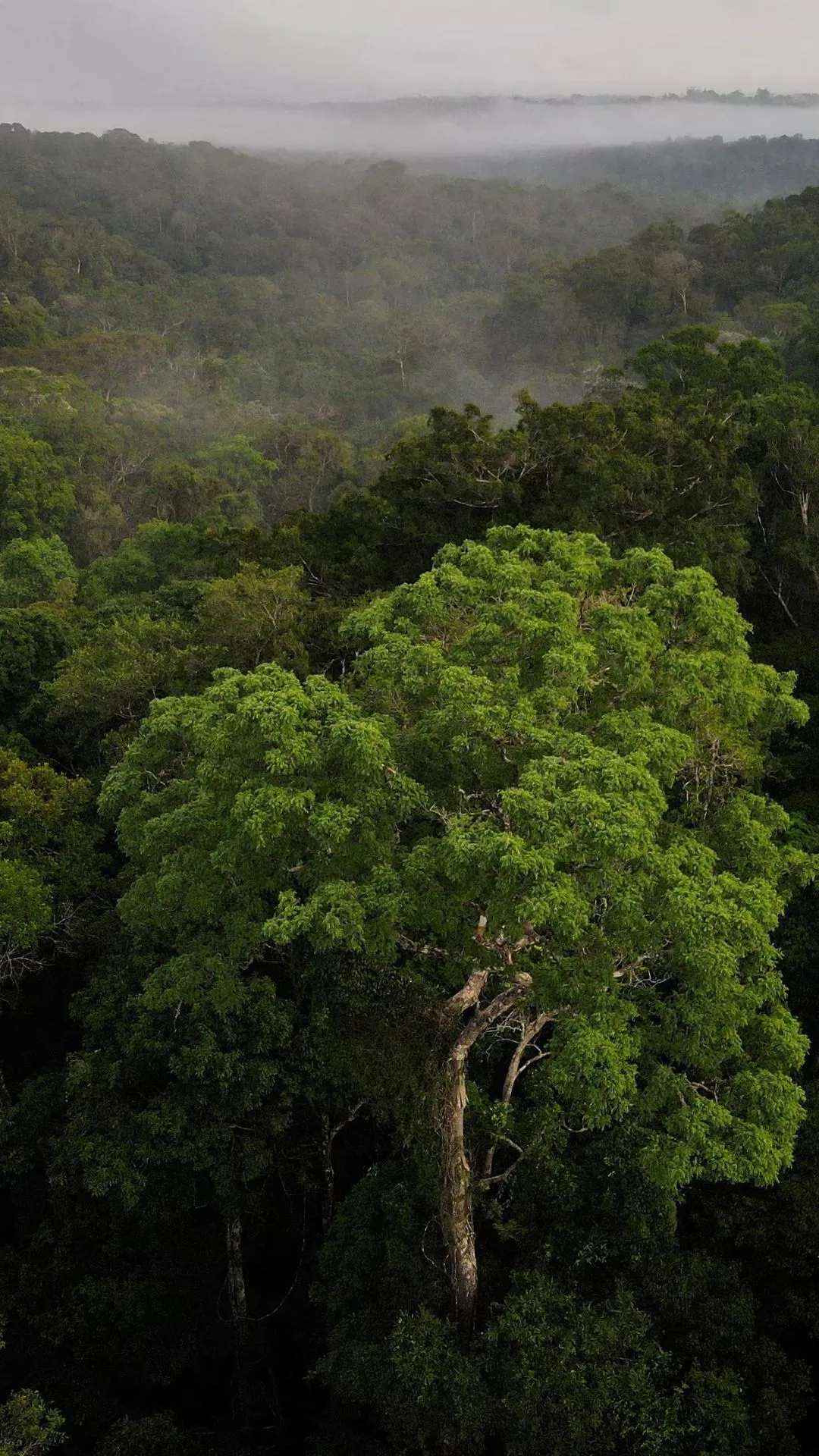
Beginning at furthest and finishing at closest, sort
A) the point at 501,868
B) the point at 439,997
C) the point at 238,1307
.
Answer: the point at 238,1307 < the point at 439,997 < the point at 501,868

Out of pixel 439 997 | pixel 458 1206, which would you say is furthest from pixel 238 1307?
pixel 439 997

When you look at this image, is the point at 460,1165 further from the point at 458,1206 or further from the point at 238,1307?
the point at 238,1307

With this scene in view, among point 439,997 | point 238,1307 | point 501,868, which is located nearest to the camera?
point 501,868

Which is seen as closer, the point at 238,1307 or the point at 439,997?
the point at 439,997

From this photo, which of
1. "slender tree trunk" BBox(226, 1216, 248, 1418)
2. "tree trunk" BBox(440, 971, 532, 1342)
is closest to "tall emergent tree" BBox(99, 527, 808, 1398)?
"tree trunk" BBox(440, 971, 532, 1342)

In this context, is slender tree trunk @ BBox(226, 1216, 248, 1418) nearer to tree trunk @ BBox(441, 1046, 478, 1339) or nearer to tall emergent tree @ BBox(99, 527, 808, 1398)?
tall emergent tree @ BBox(99, 527, 808, 1398)

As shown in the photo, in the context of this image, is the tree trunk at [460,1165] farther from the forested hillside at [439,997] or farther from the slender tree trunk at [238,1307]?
the slender tree trunk at [238,1307]

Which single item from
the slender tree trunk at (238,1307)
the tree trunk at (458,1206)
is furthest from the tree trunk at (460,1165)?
the slender tree trunk at (238,1307)
